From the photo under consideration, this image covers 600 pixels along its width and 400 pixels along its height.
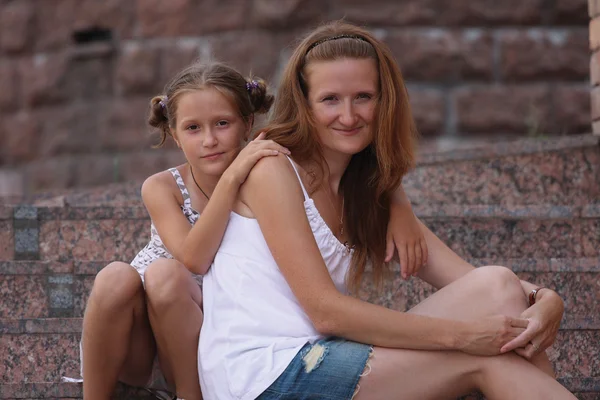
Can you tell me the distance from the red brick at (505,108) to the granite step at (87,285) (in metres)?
2.74

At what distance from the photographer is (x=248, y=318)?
2559mm

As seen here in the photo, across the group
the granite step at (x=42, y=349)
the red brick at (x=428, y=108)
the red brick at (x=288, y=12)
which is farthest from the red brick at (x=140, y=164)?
the granite step at (x=42, y=349)

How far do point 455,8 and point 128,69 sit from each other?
2.11 meters

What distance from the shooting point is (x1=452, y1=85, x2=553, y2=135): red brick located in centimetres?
603

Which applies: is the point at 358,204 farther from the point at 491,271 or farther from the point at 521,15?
the point at 521,15

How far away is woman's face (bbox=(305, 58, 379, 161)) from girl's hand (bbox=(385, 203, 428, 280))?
265 millimetres

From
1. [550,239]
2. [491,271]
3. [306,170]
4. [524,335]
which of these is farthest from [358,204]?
[550,239]

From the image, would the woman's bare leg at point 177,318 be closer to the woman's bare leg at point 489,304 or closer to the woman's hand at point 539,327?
the woman's bare leg at point 489,304

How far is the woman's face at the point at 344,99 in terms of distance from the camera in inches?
110

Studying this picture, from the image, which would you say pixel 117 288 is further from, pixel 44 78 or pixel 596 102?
pixel 44 78

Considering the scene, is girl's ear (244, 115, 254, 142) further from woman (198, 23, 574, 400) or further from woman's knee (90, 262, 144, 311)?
woman's knee (90, 262, 144, 311)

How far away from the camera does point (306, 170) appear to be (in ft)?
9.40

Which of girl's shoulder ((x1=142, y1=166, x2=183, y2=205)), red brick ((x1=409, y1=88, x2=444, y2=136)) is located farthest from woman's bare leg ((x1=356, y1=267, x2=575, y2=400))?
red brick ((x1=409, y1=88, x2=444, y2=136))

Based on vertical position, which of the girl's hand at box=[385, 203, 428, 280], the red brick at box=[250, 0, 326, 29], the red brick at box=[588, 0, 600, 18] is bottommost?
the girl's hand at box=[385, 203, 428, 280]
